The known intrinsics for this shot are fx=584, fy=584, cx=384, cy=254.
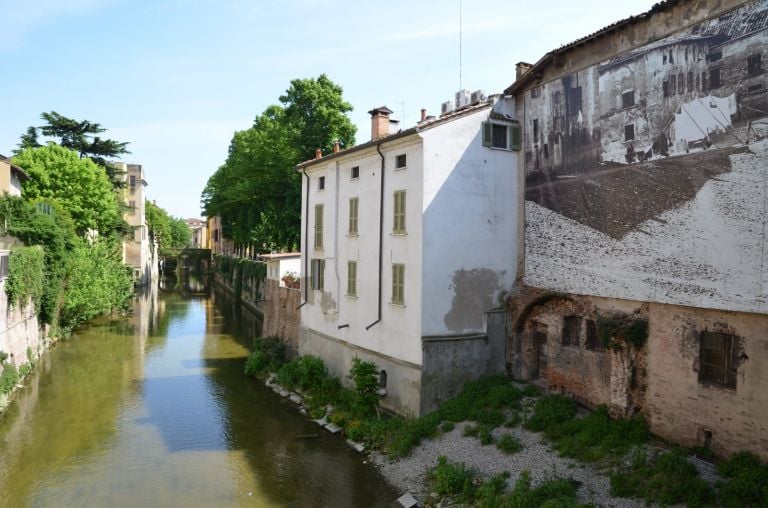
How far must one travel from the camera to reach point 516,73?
63.0 feet

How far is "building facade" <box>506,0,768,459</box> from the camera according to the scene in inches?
479

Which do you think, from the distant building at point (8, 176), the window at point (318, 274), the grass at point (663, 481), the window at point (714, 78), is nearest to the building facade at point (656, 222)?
the window at point (714, 78)

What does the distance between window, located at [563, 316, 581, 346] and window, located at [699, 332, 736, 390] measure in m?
3.88

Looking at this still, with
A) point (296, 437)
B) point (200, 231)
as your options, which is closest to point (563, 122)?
point (296, 437)

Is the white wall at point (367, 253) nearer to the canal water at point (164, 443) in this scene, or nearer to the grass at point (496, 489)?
the canal water at point (164, 443)

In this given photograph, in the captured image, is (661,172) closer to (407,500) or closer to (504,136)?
(504,136)

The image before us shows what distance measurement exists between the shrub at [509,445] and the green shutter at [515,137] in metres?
8.88

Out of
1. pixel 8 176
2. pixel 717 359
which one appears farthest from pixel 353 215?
pixel 8 176

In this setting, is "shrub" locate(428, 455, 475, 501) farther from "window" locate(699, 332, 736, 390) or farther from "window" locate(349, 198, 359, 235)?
"window" locate(349, 198, 359, 235)

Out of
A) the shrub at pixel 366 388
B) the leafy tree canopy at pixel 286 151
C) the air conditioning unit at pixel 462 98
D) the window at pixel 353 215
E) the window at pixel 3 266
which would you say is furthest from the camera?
the leafy tree canopy at pixel 286 151

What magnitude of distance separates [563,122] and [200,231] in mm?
138465

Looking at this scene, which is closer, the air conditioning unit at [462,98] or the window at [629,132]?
the window at [629,132]

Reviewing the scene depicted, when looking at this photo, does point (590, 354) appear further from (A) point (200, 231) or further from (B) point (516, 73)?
(A) point (200, 231)

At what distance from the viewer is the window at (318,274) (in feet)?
76.9
